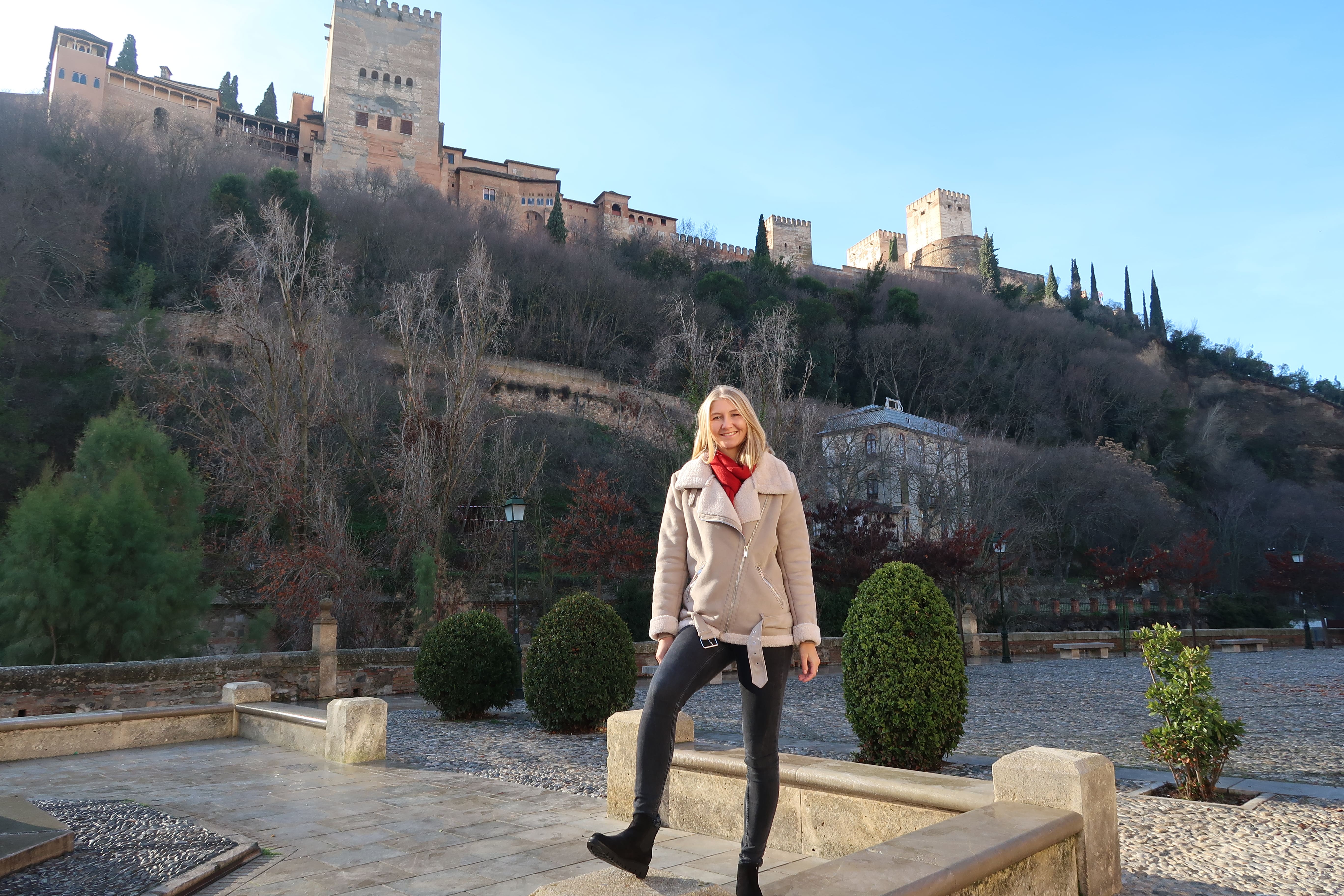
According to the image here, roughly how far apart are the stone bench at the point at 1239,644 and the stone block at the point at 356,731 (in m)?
26.7

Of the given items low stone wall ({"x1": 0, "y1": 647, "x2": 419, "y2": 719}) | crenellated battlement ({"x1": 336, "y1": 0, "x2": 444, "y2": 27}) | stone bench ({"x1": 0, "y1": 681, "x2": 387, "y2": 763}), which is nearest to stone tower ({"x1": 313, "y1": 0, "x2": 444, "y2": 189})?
crenellated battlement ({"x1": 336, "y1": 0, "x2": 444, "y2": 27})

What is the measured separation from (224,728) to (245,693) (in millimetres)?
421

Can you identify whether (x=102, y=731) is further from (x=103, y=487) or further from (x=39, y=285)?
(x=39, y=285)

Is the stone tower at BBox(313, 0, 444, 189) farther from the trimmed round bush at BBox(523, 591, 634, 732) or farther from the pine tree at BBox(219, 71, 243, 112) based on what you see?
the trimmed round bush at BBox(523, 591, 634, 732)

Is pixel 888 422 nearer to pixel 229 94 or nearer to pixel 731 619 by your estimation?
pixel 731 619

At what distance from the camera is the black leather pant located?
2590 mm

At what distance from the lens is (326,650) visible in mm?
13375

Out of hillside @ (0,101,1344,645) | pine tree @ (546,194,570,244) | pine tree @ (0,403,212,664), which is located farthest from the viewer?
pine tree @ (546,194,570,244)

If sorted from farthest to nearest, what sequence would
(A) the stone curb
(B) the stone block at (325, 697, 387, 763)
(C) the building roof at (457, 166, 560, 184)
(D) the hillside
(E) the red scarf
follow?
(C) the building roof at (457, 166, 560, 184) → (D) the hillside → (B) the stone block at (325, 697, 387, 763) → (A) the stone curb → (E) the red scarf

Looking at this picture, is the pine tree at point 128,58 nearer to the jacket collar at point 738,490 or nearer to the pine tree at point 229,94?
the pine tree at point 229,94

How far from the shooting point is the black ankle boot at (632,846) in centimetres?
258

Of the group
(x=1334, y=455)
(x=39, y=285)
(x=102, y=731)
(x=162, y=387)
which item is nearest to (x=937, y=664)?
(x=102, y=731)

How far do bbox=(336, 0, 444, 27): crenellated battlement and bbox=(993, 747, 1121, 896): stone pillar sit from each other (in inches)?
2640

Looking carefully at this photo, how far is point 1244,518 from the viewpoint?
43406mm
